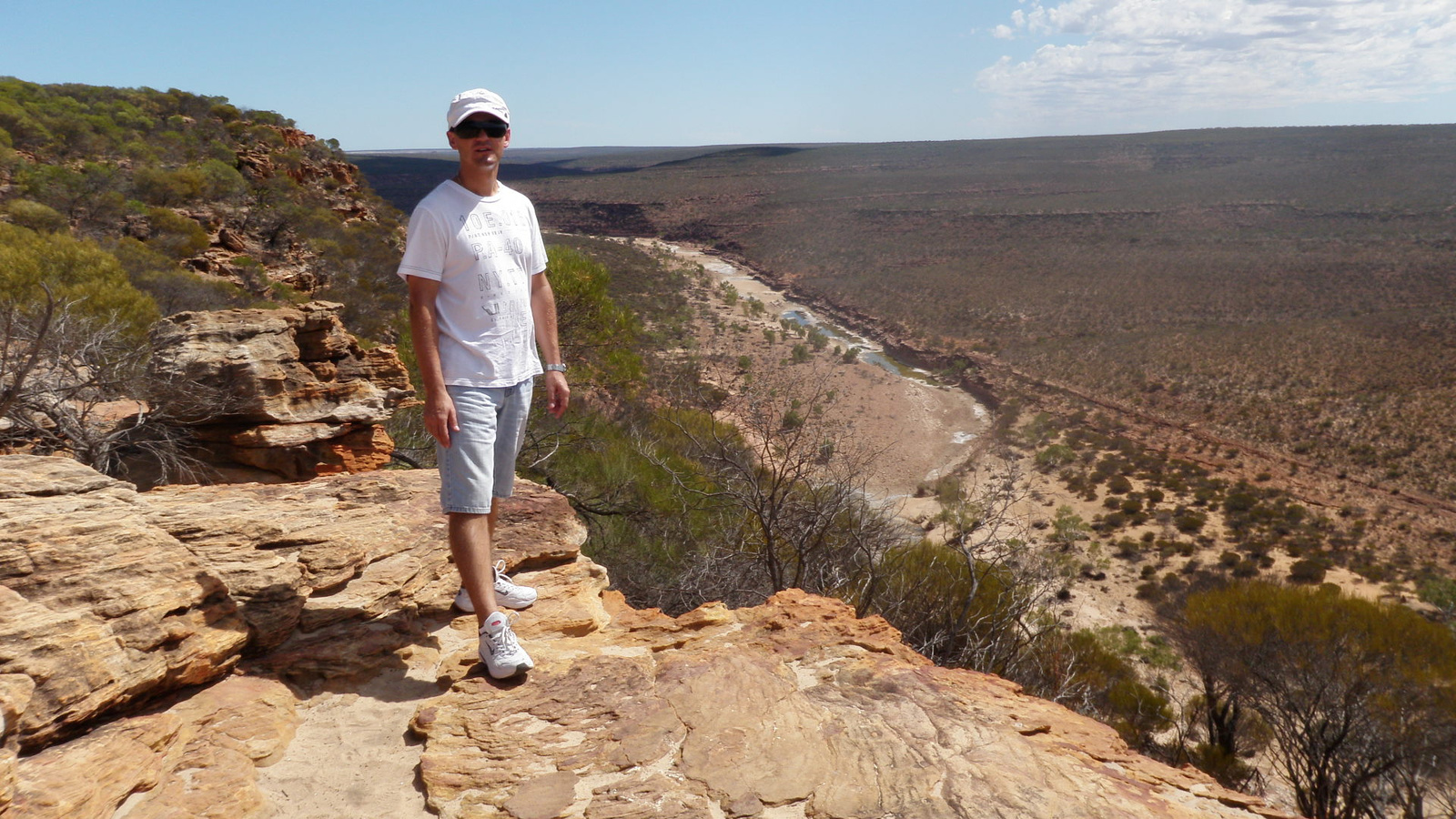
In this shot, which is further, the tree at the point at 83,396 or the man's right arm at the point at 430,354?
the tree at the point at 83,396

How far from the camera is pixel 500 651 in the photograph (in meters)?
2.58

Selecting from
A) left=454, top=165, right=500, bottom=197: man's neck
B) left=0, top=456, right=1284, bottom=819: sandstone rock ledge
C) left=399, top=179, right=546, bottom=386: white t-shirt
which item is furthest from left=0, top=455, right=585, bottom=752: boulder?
left=454, top=165, right=500, bottom=197: man's neck

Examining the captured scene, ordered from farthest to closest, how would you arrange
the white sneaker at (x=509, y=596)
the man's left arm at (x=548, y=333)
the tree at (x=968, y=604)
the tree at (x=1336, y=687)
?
→ the tree at (x=1336, y=687)
the tree at (x=968, y=604)
the white sneaker at (x=509, y=596)
the man's left arm at (x=548, y=333)

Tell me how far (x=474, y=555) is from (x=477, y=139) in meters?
1.30

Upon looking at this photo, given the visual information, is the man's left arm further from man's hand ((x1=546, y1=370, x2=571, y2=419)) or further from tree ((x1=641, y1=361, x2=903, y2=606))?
tree ((x1=641, y1=361, x2=903, y2=606))

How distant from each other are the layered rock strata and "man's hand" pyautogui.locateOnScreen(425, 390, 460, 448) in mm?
2344

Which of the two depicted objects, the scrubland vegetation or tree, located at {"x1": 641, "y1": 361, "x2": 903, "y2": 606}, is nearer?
tree, located at {"x1": 641, "y1": 361, "x2": 903, "y2": 606}

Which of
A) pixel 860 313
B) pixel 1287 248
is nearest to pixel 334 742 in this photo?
pixel 860 313

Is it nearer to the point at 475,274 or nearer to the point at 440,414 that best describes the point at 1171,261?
the point at 475,274

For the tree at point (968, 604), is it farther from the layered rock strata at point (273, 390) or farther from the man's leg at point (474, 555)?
the layered rock strata at point (273, 390)

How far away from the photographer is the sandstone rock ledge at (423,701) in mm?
1997

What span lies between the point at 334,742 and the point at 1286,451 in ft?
82.4

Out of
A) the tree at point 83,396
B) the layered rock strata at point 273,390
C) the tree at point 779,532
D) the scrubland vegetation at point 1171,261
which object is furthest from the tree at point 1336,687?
the scrubland vegetation at point 1171,261

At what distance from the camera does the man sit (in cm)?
240
